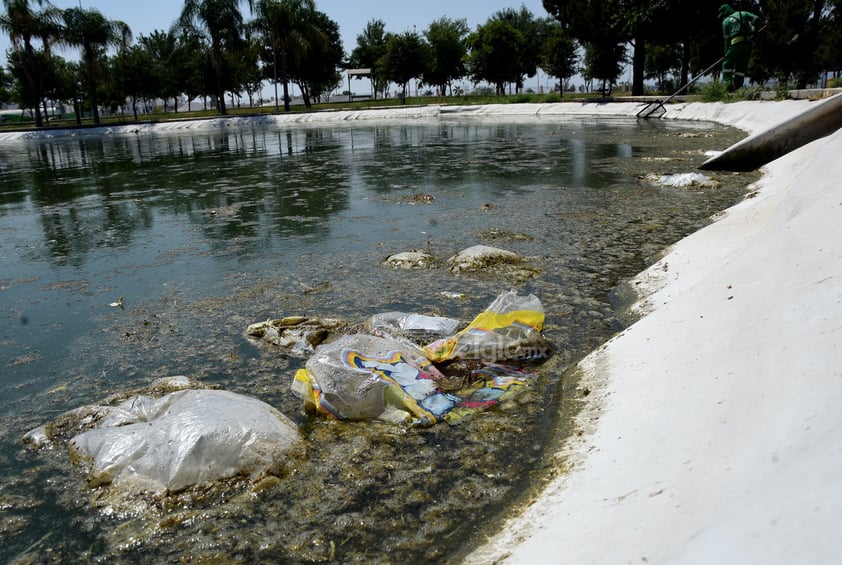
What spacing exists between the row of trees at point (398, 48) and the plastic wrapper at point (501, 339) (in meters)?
25.7

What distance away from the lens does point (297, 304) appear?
17.7 feet

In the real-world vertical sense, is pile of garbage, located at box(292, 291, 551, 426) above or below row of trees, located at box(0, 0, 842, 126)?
below

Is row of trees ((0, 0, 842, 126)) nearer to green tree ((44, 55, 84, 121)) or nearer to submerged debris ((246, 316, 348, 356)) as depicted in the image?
green tree ((44, 55, 84, 121))

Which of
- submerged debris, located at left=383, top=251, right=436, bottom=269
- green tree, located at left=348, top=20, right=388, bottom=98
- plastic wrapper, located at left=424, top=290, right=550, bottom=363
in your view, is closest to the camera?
plastic wrapper, located at left=424, top=290, right=550, bottom=363

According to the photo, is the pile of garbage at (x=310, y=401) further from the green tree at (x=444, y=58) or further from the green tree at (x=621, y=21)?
the green tree at (x=444, y=58)

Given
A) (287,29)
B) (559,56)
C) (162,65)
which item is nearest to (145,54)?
(162,65)

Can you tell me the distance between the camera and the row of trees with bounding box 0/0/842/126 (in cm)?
3644

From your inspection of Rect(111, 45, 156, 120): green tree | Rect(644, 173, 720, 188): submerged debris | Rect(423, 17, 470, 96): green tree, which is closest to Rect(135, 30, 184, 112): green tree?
Rect(111, 45, 156, 120): green tree

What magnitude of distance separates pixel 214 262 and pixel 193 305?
1564 millimetres

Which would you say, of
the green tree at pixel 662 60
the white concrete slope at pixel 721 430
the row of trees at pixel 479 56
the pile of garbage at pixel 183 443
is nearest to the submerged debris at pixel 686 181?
the white concrete slope at pixel 721 430

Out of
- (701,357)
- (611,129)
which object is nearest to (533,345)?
(701,357)

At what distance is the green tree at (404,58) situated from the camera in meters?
58.9

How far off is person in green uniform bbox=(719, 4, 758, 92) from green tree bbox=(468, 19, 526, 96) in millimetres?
34748

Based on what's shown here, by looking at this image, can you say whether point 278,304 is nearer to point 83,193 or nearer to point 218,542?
point 218,542
